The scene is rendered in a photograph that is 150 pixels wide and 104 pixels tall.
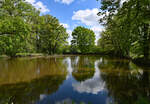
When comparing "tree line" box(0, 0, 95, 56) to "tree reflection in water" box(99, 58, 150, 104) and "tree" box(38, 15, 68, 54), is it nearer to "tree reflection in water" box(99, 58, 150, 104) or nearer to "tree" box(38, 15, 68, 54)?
"tree" box(38, 15, 68, 54)

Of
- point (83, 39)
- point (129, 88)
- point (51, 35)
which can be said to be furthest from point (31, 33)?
point (83, 39)

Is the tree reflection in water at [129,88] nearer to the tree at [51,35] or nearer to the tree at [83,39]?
the tree at [51,35]

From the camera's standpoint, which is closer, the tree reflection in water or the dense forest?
the tree reflection in water

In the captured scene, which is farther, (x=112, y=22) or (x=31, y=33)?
(x=31, y=33)

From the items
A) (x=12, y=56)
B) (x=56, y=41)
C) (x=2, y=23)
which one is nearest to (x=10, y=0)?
(x=2, y=23)

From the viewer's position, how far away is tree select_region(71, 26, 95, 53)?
3684 cm

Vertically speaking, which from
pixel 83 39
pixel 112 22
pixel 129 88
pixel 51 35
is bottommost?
pixel 129 88

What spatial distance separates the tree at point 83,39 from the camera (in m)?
36.8

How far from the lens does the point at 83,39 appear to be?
122 ft

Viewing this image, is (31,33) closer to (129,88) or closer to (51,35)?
(51,35)

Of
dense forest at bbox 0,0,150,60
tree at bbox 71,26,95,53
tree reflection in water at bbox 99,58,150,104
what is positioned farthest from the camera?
tree at bbox 71,26,95,53

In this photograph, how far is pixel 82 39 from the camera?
37156mm

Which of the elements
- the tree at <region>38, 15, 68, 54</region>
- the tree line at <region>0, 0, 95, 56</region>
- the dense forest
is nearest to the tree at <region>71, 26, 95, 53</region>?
the tree line at <region>0, 0, 95, 56</region>

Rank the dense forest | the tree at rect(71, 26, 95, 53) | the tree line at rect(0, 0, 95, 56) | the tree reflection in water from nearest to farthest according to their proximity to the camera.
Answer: the tree reflection in water
the dense forest
the tree line at rect(0, 0, 95, 56)
the tree at rect(71, 26, 95, 53)
